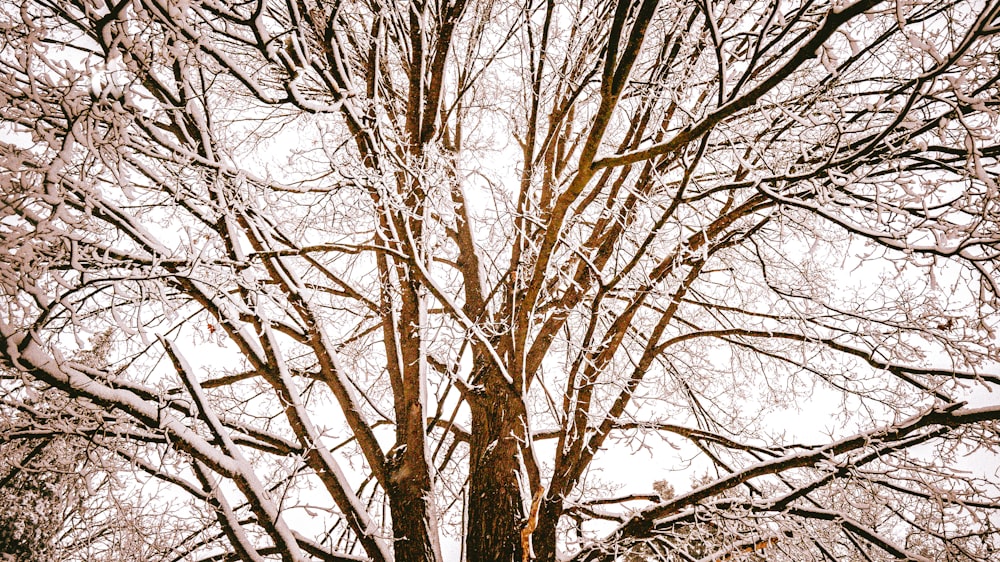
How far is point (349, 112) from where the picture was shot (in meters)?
2.51

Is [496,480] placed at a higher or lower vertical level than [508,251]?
lower

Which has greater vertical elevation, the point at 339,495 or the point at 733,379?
the point at 733,379

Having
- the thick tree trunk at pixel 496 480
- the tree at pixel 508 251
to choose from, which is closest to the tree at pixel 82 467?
the tree at pixel 508 251

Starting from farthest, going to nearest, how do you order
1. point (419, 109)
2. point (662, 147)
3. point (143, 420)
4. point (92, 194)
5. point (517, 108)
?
point (517, 108), point (419, 109), point (143, 420), point (92, 194), point (662, 147)

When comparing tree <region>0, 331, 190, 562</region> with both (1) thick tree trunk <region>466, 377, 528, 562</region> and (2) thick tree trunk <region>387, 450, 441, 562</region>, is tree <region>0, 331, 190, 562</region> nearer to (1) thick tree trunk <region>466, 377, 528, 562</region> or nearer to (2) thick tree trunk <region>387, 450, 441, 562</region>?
(2) thick tree trunk <region>387, 450, 441, 562</region>

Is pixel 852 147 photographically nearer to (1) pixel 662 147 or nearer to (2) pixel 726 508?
(1) pixel 662 147

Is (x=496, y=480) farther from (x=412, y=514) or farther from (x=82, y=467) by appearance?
(x=82, y=467)

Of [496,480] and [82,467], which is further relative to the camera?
[496,480]

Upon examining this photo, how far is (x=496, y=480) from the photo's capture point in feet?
9.68

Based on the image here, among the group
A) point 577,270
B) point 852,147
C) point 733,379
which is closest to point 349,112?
point 577,270

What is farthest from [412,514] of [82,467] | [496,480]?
[82,467]

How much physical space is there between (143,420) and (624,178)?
3177mm

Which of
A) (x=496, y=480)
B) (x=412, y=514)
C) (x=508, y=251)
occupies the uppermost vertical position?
(x=508, y=251)

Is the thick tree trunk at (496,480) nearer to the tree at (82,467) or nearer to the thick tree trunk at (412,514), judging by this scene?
the thick tree trunk at (412,514)
